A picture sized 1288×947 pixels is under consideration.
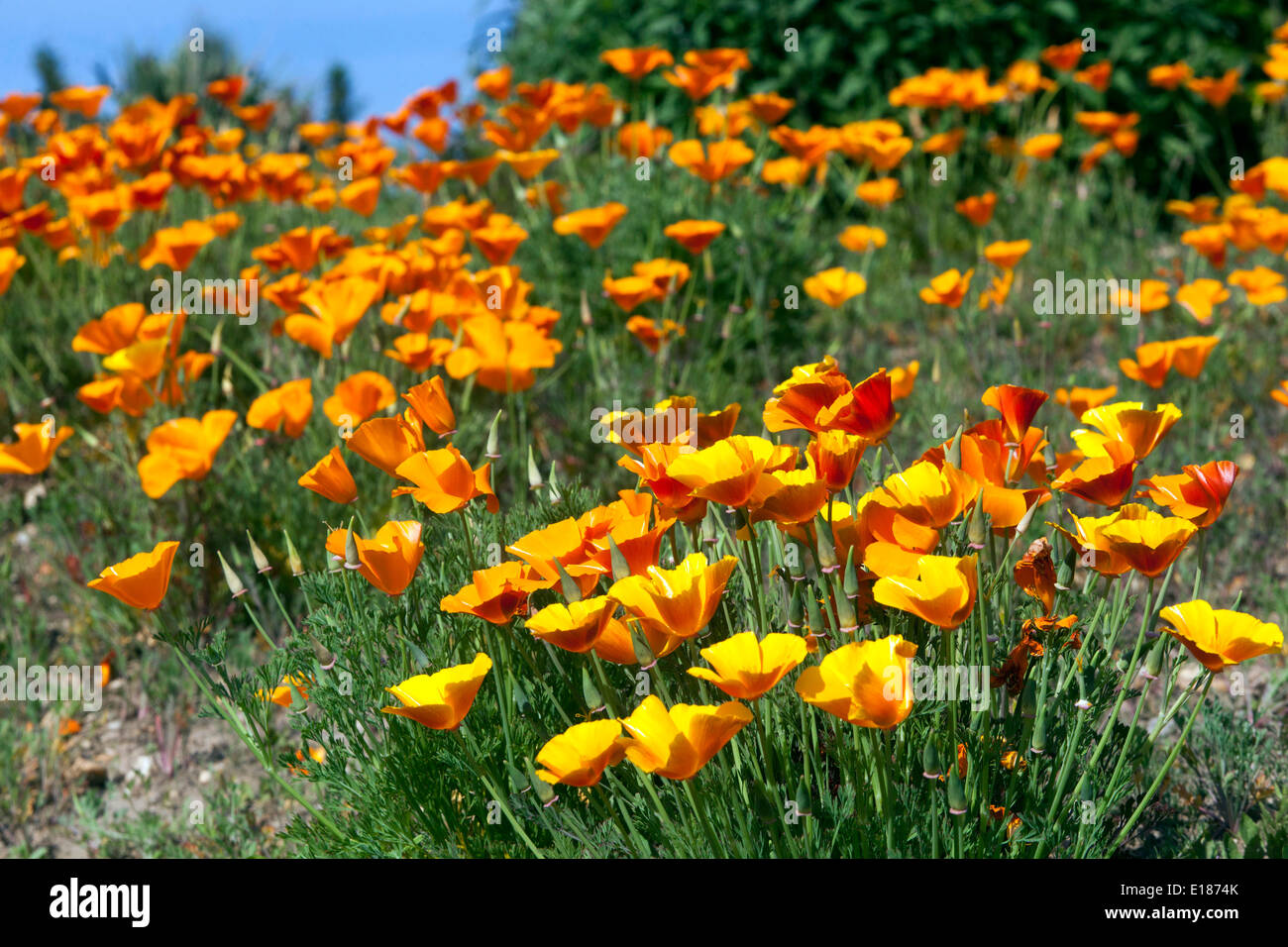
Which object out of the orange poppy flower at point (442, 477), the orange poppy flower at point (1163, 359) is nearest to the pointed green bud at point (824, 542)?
the orange poppy flower at point (442, 477)

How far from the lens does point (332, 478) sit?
1739 mm

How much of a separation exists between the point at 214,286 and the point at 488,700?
2494mm

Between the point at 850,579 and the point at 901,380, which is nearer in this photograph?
the point at 850,579

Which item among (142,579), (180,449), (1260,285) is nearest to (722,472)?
(142,579)

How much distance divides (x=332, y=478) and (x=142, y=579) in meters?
0.31

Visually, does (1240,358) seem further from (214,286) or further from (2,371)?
(2,371)

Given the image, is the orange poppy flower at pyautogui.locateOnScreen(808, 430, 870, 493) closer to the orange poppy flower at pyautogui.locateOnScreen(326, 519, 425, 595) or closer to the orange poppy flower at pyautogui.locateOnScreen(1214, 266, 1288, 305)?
the orange poppy flower at pyautogui.locateOnScreen(326, 519, 425, 595)

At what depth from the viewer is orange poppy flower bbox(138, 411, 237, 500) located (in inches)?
93.5

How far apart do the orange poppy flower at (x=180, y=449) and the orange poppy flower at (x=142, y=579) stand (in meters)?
0.79

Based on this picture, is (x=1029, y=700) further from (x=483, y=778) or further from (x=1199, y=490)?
(x=483, y=778)

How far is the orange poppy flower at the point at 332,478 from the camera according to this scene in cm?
171

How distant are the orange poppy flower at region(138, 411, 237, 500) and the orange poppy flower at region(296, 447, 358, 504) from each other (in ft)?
2.44

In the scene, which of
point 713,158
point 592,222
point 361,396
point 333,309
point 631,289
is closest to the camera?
point 361,396
